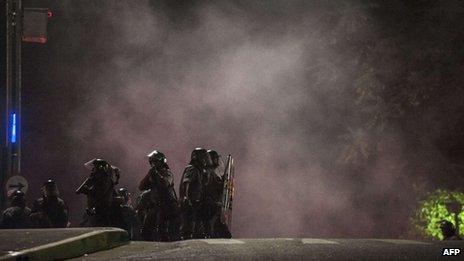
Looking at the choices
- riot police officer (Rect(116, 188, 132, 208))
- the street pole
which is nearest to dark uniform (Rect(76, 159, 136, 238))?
riot police officer (Rect(116, 188, 132, 208))

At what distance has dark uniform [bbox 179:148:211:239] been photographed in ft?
38.8

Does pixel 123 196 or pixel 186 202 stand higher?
pixel 123 196

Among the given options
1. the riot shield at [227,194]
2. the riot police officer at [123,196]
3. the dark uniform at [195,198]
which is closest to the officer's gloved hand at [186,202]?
the dark uniform at [195,198]

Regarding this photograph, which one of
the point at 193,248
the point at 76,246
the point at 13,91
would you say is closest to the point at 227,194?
the point at 13,91

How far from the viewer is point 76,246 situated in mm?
6344

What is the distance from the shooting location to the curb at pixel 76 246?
5.73 meters

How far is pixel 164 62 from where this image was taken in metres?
22.8

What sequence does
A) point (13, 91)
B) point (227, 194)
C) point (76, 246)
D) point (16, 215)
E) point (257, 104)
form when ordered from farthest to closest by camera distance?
point (257, 104), point (13, 91), point (227, 194), point (16, 215), point (76, 246)

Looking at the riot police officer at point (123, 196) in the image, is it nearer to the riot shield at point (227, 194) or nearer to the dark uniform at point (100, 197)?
the dark uniform at point (100, 197)

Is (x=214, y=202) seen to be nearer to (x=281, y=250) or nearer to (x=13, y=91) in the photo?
(x=13, y=91)

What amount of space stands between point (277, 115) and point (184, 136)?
2711 millimetres

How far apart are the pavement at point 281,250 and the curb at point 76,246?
0.25 ft

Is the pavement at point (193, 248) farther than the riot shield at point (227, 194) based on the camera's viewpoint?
No

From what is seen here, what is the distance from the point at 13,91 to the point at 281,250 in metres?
9.83
